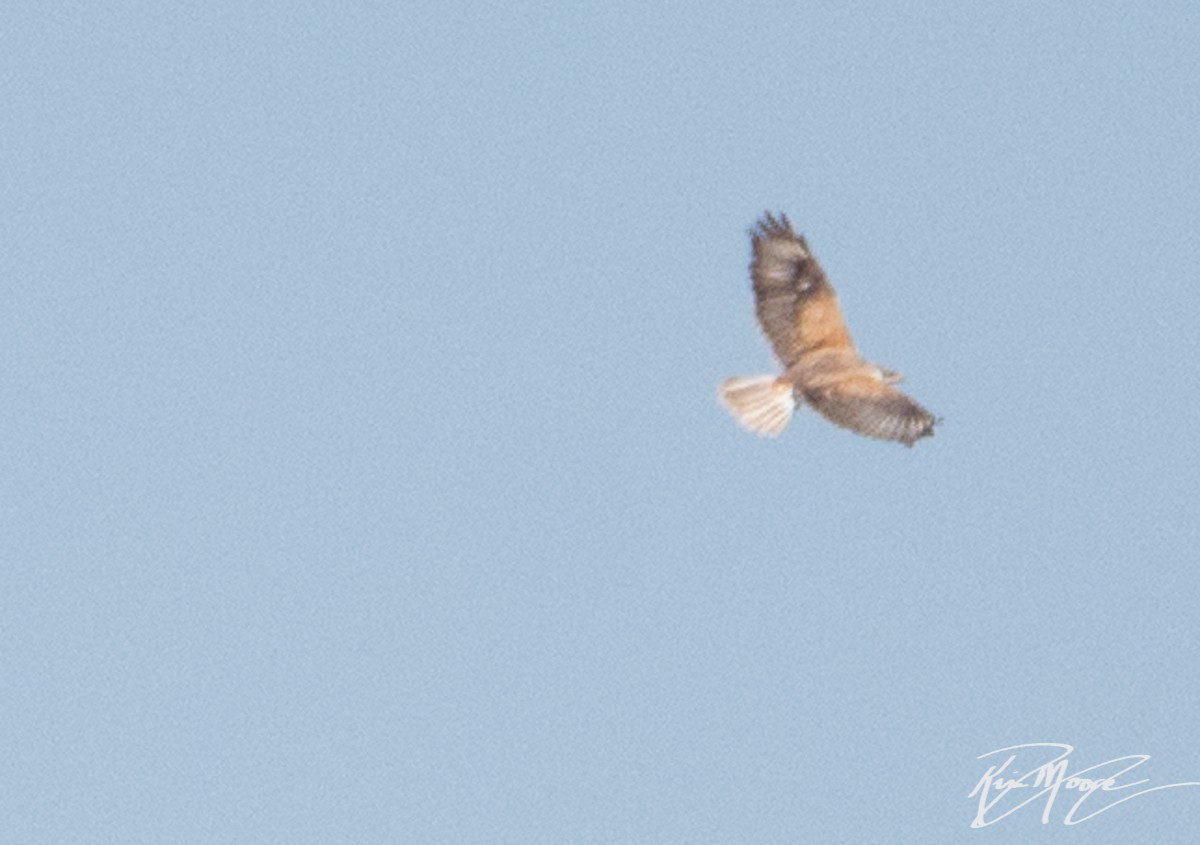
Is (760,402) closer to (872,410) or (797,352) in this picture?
(797,352)

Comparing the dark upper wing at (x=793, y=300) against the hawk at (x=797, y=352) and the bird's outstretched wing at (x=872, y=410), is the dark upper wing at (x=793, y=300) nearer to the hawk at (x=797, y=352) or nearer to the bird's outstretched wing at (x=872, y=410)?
the hawk at (x=797, y=352)

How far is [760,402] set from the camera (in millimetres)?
15844

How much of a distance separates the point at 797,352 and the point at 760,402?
17.0 inches

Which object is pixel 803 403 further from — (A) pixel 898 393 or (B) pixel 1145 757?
(B) pixel 1145 757

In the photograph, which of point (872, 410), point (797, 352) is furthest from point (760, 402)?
point (872, 410)

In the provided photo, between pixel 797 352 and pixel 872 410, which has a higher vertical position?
pixel 797 352

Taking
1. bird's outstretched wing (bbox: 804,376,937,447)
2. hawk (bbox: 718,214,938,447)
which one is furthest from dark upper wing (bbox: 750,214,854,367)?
bird's outstretched wing (bbox: 804,376,937,447)

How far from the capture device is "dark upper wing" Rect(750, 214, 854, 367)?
15.9m

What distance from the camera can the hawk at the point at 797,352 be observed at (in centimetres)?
1551

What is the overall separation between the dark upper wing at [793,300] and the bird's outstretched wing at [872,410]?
46cm

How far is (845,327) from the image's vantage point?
52.5 feet

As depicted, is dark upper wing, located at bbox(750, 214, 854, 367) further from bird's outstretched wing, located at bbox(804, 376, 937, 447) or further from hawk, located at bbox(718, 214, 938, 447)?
bird's outstretched wing, located at bbox(804, 376, 937, 447)

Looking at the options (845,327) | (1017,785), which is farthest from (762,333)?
(1017,785)

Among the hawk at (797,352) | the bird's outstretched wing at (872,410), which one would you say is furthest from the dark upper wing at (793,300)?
the bird's outstretched wing at (872,410)
